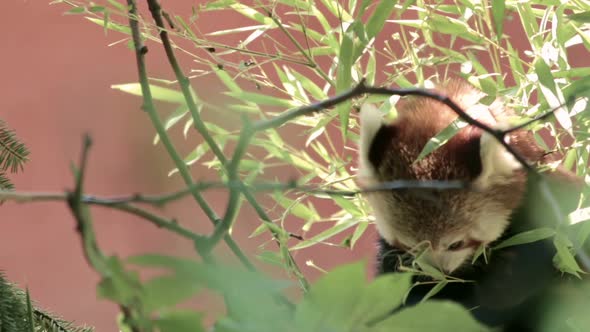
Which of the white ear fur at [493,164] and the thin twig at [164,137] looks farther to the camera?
the white ear fur at [493,164]

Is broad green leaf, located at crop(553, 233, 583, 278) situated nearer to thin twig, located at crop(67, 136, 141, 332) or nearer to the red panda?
the red panda

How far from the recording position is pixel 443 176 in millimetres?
1112

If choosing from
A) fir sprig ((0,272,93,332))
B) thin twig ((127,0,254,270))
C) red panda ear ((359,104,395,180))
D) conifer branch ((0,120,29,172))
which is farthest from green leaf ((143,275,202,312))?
red panda ear ((359,104,395,180))

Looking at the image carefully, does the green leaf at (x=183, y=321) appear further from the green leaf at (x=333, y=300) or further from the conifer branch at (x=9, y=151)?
the conifer branch at (x=9, y=151)

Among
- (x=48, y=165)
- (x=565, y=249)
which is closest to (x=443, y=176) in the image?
(x=565, y=249)

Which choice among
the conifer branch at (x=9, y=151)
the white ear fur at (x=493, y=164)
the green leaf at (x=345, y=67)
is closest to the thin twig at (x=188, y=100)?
the green leaf at (x=345, y=67)

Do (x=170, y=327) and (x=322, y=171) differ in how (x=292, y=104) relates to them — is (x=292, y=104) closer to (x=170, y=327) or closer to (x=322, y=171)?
(x=322, y=171)

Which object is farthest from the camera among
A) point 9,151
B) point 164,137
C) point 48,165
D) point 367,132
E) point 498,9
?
point 48,165

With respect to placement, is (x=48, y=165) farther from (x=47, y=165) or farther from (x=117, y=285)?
(x=117, y=285)

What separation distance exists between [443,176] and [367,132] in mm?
125

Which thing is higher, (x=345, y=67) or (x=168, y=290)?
(x=345, y=67)

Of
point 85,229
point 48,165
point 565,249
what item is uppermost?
point 48,165

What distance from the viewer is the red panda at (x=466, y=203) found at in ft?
3.67

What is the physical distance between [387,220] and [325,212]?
91 centimetres
